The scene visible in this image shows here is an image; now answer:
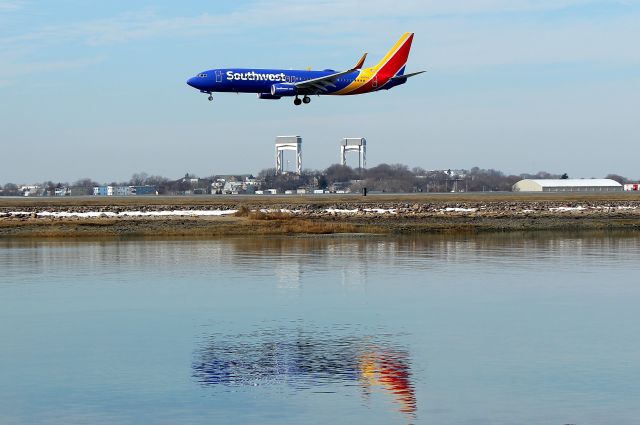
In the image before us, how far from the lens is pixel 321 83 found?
90.8m

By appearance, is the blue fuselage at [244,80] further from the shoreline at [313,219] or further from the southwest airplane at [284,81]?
the shoreline at [313,219]

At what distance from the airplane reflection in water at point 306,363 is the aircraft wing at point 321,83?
66.7m

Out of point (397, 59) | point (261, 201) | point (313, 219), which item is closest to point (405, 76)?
point (397, 59)

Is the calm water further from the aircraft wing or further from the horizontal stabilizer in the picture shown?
the horizontal stabilizer

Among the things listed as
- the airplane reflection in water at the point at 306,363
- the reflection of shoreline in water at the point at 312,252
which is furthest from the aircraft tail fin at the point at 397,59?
the airplane reflection in water at the point at 306,363

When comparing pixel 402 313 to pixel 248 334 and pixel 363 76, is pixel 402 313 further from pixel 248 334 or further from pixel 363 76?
pixel 363 76

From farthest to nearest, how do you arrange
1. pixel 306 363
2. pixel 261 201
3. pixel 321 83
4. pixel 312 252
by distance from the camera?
pixel 261 201
pixel 321 83
pixel 312 252
pixel 306 363

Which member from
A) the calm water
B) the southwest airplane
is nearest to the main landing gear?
the southwest airplane

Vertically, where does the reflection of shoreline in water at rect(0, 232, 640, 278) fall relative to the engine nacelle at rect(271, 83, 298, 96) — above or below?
below

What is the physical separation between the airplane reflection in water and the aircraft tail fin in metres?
78.2

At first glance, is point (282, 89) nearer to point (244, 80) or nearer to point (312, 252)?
point (244, 80)

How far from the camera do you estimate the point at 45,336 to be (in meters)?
23.3

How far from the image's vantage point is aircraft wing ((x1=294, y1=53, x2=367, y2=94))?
88.6 m

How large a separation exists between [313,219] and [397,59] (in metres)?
34.0
